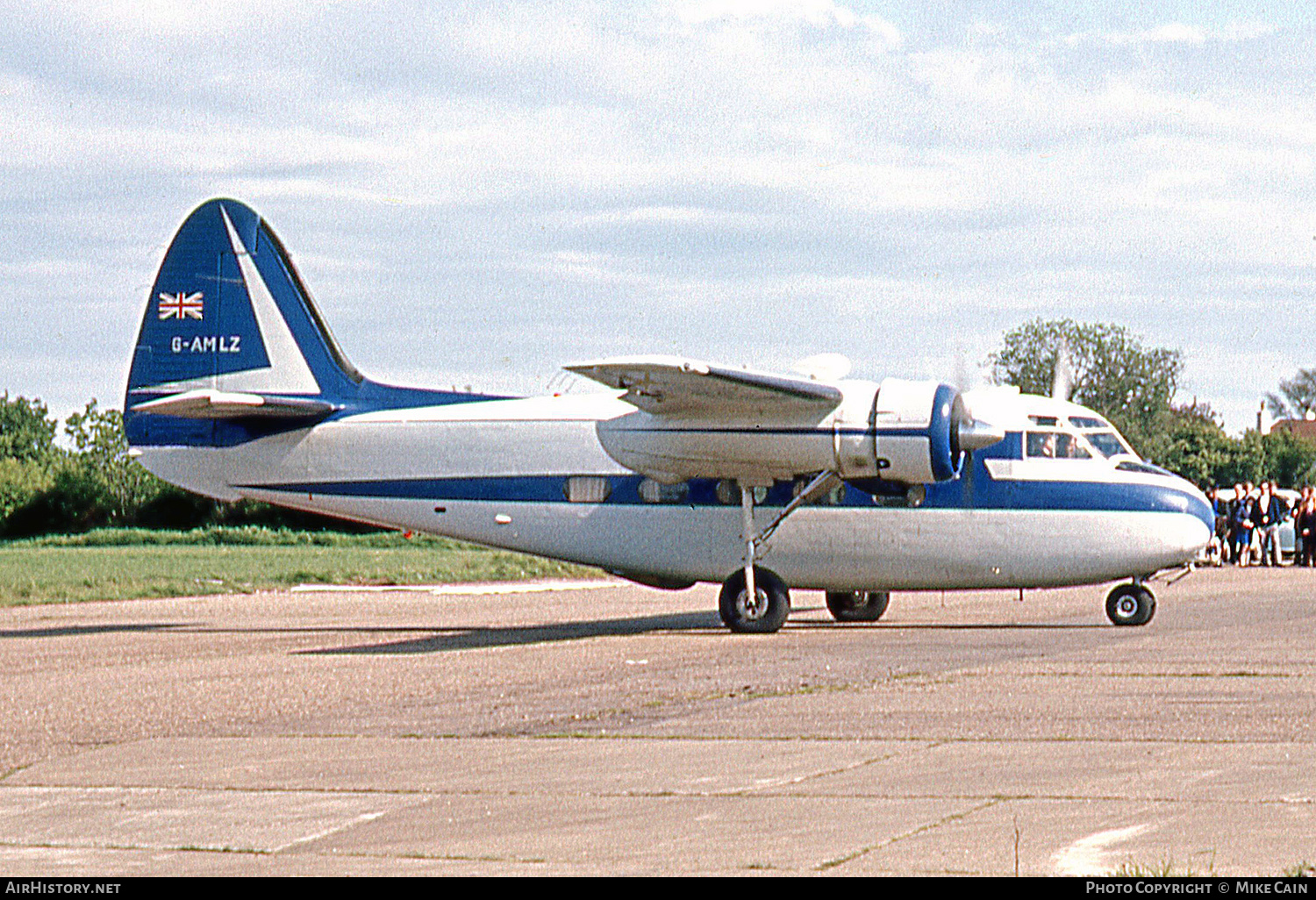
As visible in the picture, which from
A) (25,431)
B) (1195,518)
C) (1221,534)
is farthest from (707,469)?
(25,431)

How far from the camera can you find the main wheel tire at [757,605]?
2036 cm

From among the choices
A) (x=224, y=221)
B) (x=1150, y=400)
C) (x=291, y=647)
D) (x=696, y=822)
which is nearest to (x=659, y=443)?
(x=291, y=647)

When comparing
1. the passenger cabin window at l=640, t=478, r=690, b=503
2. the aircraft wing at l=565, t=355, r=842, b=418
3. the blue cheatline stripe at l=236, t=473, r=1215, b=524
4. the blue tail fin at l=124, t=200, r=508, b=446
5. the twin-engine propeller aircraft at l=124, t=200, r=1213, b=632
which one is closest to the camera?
the aircraft wing at l=565, t=355, r=842, b=418

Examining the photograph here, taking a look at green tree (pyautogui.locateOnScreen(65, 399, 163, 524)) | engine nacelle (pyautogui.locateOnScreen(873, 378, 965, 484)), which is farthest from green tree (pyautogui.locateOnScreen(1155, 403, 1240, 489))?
engine nacelle (pyautogui.locateOnScreen(873, 378, 965, 484))

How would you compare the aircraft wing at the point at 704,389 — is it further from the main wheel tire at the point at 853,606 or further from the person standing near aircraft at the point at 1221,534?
the person standing near aircraft at the point at 1221,534

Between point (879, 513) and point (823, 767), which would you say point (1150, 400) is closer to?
point (879, 513)

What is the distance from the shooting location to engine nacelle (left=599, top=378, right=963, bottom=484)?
1891cm

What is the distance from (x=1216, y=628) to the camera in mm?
20422

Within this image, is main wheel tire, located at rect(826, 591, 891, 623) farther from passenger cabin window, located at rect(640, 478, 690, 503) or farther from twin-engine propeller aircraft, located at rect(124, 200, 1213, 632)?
passenger cabin window, located at rect(640, 478, 690, 503)

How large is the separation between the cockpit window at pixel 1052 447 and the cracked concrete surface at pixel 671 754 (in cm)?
211

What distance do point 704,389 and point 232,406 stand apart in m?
6.53

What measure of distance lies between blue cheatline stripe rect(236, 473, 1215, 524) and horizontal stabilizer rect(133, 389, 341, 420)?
96 centimetres

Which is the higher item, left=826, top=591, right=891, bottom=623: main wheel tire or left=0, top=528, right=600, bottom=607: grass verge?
left=826, top=591, right=891, bottom=623: main wheel tire
